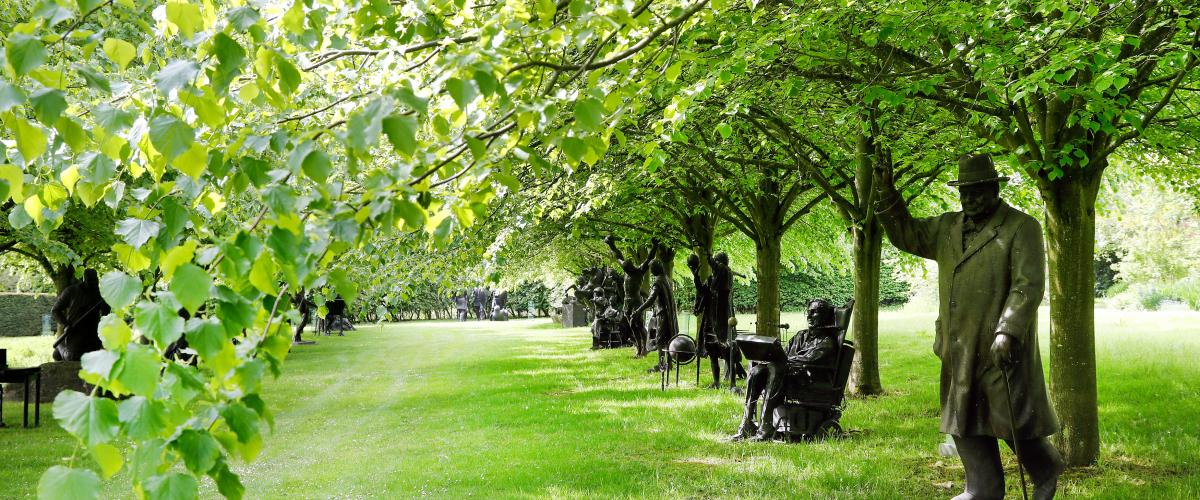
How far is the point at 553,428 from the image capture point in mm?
10680

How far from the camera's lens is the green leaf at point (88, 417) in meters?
1.76

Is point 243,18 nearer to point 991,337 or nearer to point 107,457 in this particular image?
point 107,457

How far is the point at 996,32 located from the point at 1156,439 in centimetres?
461

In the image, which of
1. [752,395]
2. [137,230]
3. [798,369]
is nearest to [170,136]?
[137,230]

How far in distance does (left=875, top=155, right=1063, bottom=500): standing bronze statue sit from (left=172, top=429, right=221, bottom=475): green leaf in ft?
13.7

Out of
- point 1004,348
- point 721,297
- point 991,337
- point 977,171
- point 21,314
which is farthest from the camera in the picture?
point 21,314

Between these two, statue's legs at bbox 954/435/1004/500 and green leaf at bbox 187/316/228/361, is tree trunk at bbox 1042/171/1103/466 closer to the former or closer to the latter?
statue's legs at bbox 954/435/1004/500

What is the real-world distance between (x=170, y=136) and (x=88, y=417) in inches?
25.6

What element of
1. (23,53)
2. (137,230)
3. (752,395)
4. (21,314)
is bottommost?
(752,395)

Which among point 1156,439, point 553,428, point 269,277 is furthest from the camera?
point 553,428

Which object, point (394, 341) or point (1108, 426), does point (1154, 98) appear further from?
point (394, 341)

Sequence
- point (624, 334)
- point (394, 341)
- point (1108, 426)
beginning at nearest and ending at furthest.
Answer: point (1108, 426) < point (624, 334) < point (394, 341)

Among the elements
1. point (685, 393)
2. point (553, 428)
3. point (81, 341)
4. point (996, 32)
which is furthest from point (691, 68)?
point (81, 341)

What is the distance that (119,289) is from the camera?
6.35ft
